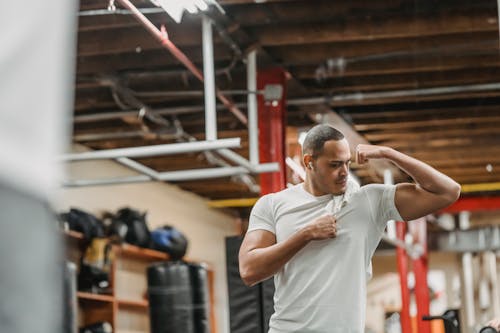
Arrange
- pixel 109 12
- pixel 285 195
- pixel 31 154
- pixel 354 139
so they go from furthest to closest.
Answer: pixel 354 139, pixel 109 12, pixel 285 195, pixel 31 154

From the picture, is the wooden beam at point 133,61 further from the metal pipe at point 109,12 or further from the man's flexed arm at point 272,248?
the man's flexed arm at point 272,248

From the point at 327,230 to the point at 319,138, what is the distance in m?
0.39

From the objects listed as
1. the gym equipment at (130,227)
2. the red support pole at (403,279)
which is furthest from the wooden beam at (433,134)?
the gym equipment at (130,227)

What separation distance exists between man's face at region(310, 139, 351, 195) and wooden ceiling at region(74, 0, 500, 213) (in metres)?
2.80

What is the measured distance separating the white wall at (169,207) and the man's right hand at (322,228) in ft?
18.5

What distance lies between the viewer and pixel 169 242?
35.3ft

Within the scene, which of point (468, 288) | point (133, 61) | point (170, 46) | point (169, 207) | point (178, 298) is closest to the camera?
point (170, 46)

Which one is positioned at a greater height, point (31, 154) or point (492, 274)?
point (31, 154)

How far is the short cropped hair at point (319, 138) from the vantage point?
326 cm

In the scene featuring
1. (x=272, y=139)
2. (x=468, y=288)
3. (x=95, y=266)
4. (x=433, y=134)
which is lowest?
(x=468, y=288)

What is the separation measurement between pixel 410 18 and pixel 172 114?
2.77 m

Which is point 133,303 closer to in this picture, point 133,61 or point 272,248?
point 133,61

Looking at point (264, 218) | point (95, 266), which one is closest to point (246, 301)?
point (264, 218)

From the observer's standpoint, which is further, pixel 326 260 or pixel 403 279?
pixel 403 279
